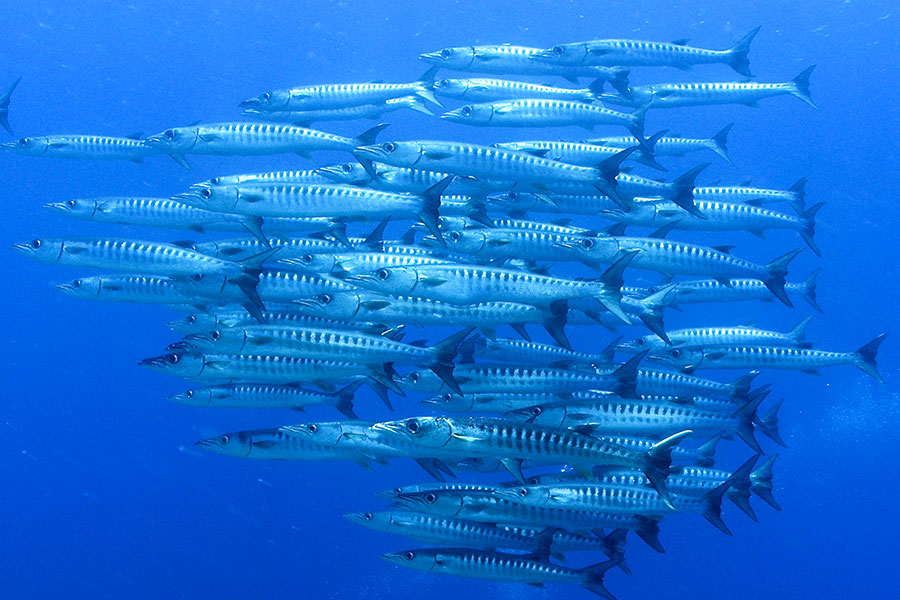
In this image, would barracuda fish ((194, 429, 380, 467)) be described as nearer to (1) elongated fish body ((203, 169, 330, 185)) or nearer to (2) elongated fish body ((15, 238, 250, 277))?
(2) elongated fish body ((15, 238, 250, 277))

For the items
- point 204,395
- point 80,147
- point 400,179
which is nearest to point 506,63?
point 400,179

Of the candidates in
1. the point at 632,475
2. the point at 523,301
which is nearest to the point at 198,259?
the point at 523,301

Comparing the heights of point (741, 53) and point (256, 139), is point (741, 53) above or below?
above

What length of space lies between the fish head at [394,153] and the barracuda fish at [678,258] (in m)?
1.62

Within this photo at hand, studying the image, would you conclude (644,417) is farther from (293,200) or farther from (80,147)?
(80,147)

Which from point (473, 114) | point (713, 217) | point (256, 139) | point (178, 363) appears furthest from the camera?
point (473, 114)

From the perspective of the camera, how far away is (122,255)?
20.3 feet

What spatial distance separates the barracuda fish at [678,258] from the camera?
6.19 meters

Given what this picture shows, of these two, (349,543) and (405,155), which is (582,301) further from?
(349,543)

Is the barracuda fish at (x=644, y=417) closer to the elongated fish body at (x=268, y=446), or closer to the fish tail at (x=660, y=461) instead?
the fish tail at (x=660, y=461)

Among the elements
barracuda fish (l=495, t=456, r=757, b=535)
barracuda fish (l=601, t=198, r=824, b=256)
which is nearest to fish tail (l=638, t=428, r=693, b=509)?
barracuda fish (l=495, t=456, r=757, b=535)

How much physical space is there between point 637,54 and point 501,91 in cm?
184

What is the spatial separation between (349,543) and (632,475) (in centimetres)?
1080

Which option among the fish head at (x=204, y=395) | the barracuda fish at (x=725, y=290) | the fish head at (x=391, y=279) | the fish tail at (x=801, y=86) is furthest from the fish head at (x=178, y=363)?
the fish tail at (x=801, y=86)
